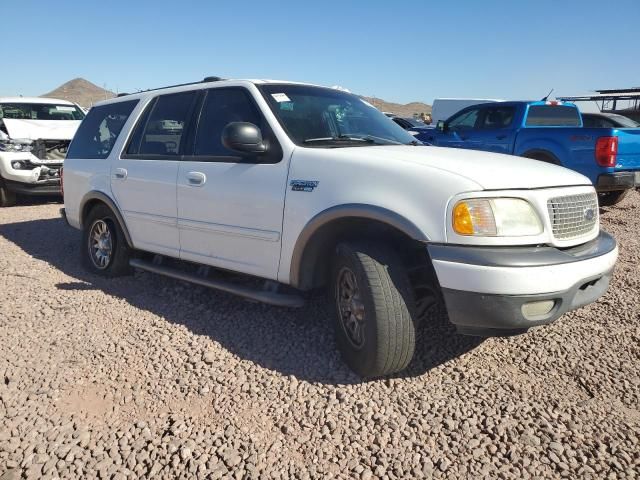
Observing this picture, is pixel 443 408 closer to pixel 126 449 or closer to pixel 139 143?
pixel 126 449

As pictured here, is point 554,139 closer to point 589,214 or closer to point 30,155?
point 589,214

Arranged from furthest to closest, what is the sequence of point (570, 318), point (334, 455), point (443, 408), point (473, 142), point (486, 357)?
point (473, 142)
point (570, 318)
point (486, 357)
point (443, 408)
point (334, 455)

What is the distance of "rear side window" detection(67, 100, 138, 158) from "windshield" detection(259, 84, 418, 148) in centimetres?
186

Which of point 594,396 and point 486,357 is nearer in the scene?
point 594,396

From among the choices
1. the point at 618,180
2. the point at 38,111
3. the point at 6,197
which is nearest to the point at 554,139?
the point at 618,180

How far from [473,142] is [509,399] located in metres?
7.06

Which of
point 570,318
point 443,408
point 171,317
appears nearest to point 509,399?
point 443,408

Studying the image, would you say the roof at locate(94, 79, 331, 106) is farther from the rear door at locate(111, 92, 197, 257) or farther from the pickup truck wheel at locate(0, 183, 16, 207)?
the pickup truck wheel at locate(0, 183, 16, 207)

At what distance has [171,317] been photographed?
3969mm

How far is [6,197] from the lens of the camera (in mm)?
9258

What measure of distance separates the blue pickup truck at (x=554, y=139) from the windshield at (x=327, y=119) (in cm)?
446

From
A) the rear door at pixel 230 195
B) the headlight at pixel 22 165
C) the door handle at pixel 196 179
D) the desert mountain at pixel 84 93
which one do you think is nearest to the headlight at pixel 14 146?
the headlight at pixel 22 165

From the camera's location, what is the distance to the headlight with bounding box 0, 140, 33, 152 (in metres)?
A: 9.00

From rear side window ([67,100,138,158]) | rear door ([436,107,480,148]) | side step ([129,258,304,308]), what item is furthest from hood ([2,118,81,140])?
rear door ([436,107,480,148])
